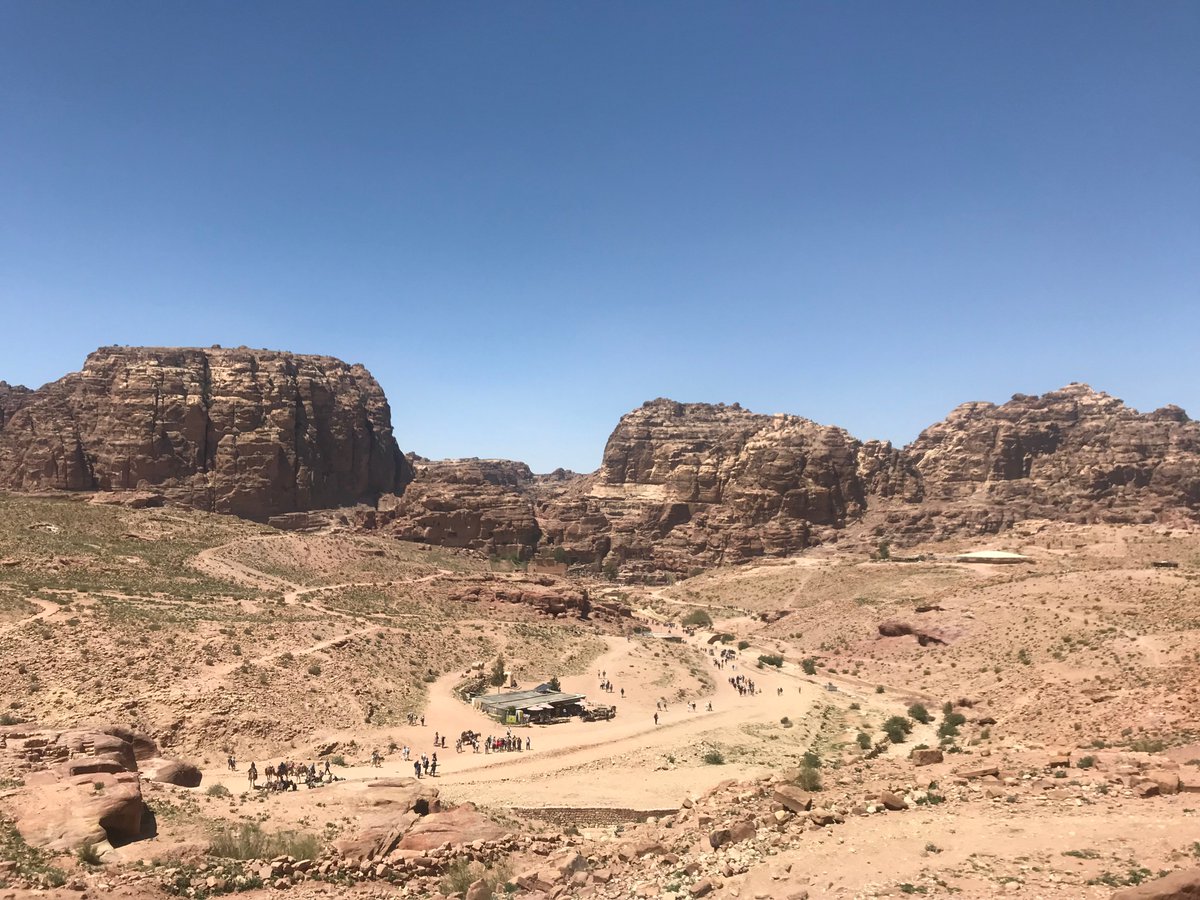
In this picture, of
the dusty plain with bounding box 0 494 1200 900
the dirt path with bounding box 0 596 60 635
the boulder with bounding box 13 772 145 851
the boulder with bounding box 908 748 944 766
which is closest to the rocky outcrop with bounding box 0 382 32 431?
the dusty plain with bounding box 0 494 1200 900

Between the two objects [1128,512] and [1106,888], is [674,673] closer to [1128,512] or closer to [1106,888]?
[1106,888]

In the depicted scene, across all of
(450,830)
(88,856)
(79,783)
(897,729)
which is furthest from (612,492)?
(88,856)

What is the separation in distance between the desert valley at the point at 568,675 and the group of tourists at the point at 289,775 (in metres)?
0.22

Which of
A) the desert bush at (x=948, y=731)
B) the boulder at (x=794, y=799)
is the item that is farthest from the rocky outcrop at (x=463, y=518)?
the boulder at (x=794, y=799)

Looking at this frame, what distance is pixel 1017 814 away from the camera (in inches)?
651

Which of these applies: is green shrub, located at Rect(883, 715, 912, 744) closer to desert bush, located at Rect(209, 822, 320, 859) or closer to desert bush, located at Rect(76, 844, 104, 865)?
desert bush, located at Rect(209, 822, 320, 859)

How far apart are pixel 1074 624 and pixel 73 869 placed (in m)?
50.0

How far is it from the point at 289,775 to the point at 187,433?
102439 mm

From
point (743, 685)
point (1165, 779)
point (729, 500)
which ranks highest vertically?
point (729, 500)

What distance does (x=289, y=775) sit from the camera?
2878cm

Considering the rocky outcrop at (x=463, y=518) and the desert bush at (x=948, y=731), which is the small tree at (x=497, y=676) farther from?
the rocky outcrop at (x=463, y=518)

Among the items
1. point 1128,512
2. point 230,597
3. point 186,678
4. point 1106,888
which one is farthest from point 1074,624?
point 1128,512

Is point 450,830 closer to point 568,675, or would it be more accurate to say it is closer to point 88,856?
point 88,856

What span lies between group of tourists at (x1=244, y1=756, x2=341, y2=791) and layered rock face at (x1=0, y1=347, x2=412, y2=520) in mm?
93725
